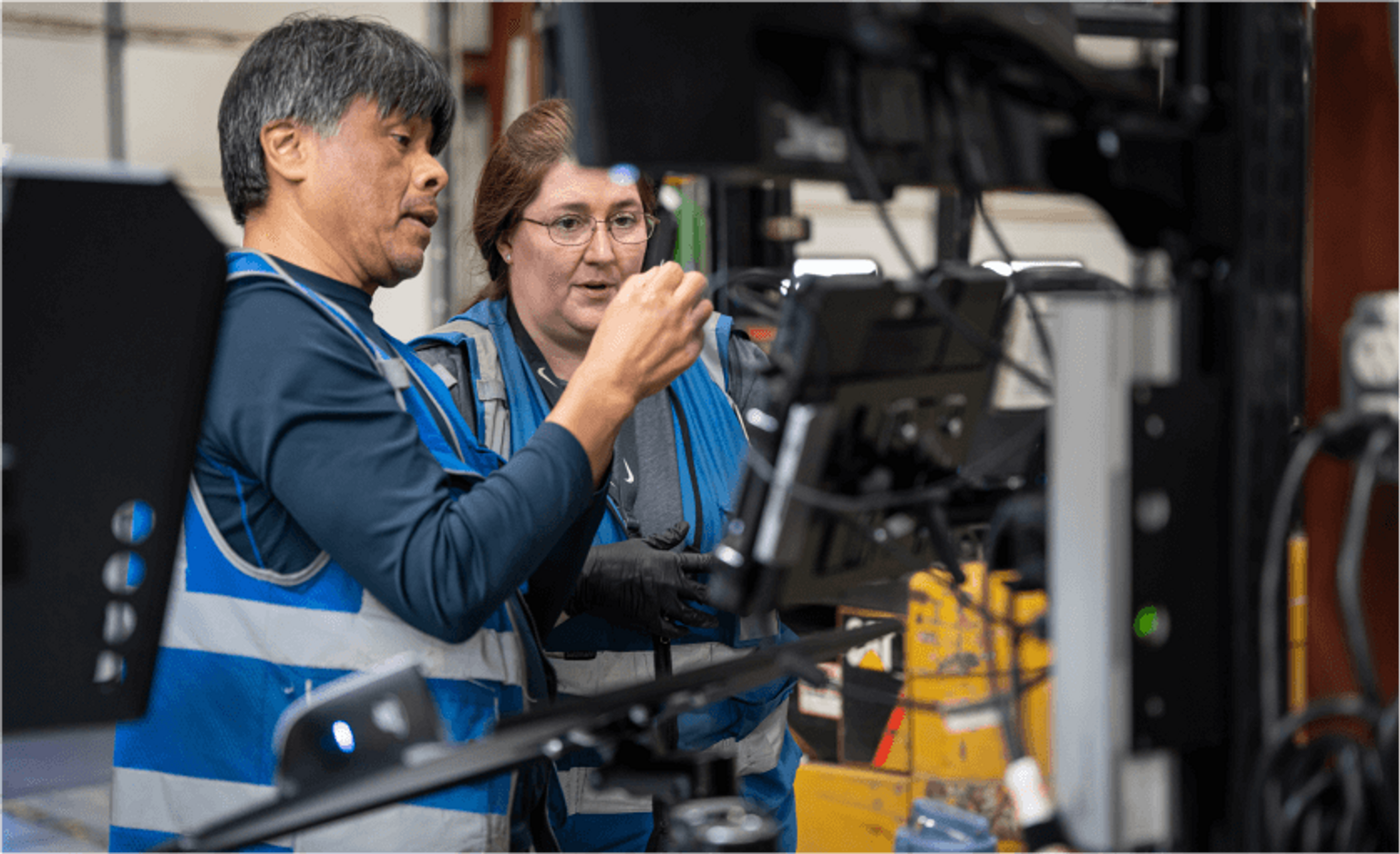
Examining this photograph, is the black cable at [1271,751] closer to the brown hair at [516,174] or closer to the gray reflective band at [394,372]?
the gray reflective band at [394,372]

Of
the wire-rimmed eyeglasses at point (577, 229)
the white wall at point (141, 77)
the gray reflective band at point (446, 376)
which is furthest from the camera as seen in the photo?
the white wall at point (141, 77)

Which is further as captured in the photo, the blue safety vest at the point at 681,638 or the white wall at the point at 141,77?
the white wall at the point at 141,77

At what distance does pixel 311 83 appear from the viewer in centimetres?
147

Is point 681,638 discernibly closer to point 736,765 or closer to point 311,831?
point 736,765

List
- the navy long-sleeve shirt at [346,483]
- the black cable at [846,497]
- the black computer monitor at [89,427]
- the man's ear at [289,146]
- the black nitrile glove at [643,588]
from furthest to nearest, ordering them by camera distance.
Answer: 1. the black nitrile glove at [643,588]
2. the man's ear at [289,146]
3. the navy long-sleeve shirt at [346,483]
4. the black computer monitor at [89,427]
5. the black cable at [846,497]

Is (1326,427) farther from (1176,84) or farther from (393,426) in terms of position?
(393,426)

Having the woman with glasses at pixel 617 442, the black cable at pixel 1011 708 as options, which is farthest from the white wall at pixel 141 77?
the black cable at pixel 1011 708

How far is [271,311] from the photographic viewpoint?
1302 millimetres

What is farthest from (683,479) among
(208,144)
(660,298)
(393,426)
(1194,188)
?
(208,144)

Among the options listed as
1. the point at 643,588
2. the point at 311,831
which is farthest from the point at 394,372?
the point at 643,588

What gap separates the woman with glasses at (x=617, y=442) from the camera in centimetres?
188

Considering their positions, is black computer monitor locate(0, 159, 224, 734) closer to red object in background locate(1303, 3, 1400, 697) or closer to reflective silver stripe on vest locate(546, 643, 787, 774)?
reflective silver stripe on vest locate(546, 643, 787, 774)

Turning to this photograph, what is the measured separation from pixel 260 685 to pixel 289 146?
2.10ft

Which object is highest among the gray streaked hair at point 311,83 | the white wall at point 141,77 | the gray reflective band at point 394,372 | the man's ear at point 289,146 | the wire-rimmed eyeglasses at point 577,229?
the white wall at point 141,77
